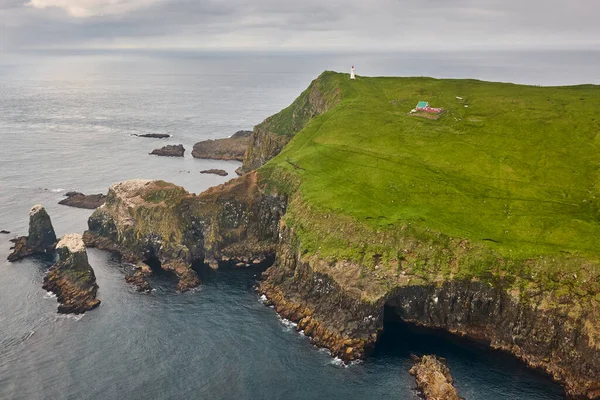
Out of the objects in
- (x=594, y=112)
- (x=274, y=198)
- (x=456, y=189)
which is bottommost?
(x=274, y=198)

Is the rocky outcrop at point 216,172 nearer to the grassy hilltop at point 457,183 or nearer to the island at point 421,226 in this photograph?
the grassy hilltop at point 457,183

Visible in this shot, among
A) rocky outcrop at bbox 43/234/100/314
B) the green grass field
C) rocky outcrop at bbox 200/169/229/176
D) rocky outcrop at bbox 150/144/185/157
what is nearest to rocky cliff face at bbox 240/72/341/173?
rocky outcrop at bbox 200/169/229/176

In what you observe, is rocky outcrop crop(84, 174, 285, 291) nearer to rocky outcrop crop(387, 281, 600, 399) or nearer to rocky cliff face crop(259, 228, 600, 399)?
rocky cliff face crop(259, 228, 600, 399)

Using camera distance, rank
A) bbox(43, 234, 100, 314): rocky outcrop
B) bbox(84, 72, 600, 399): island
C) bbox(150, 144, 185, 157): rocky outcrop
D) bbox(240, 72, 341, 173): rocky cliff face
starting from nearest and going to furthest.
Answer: bbox(84, 72, 600, 399): island < bbox(43, 234, 100, 314): rocky outcrop < bbox(240, 72, 341, 173): rocky cliff face < bbox(150, 144, 185, 157): rocky outcrop

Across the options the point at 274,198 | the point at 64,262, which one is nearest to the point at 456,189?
the point at 274,198

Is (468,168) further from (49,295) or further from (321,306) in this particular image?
(49,295)

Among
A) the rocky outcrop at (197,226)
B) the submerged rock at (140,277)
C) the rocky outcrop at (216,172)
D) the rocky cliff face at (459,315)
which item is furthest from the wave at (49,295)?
the rocky outcrop at (216,172)

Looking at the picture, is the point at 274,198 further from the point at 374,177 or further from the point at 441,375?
the point at 441,375
